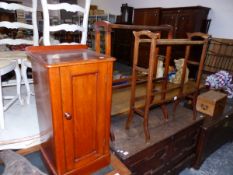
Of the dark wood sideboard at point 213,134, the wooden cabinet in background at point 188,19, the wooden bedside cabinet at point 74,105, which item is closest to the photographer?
the wooden bedside cabinet at point 74,105

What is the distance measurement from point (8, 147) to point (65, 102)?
860 millimetres

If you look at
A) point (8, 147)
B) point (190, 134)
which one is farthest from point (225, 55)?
point (8, 147)

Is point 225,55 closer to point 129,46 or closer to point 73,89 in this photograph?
point 129,46

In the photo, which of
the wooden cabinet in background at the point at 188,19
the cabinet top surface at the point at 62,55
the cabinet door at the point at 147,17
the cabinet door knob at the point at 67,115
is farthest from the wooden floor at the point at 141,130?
the cabinet door at the point at 147,17

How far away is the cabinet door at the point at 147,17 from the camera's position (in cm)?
444

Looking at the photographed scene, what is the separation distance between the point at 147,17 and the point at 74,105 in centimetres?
422

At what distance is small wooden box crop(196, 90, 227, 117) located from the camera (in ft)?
6.60

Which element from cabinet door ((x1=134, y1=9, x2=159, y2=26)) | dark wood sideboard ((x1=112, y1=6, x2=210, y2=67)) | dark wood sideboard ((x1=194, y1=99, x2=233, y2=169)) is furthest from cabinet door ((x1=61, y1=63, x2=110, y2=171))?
cabinet door ((x1=134, y1=9, x2=159, y2=26))

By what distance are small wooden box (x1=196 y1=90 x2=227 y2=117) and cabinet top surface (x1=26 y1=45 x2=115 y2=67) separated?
1.47 m

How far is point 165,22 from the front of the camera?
4316 mm

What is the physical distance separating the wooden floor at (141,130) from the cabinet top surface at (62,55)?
0.75 meters

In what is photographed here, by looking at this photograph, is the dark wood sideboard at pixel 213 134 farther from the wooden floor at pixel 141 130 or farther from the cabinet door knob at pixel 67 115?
the cabinet door knob at pixel 67 115

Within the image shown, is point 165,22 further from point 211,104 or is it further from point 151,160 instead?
point 151,160

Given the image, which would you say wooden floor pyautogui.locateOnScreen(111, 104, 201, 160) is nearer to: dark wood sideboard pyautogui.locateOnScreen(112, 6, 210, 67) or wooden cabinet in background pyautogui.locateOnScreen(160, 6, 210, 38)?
dark wood sideboard pyautogui.locateOnScreen(112, 6, 210, 67)
